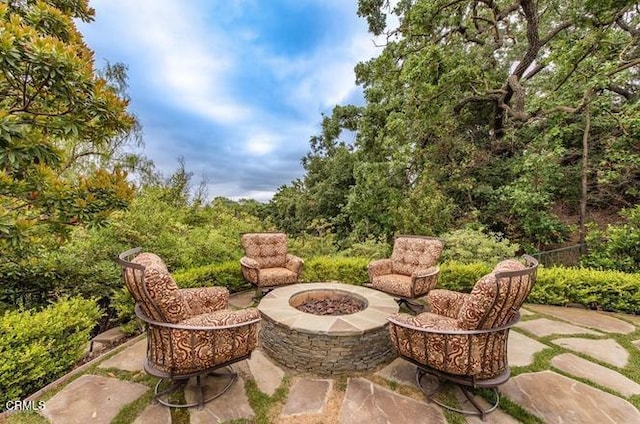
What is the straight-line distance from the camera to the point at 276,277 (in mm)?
4453

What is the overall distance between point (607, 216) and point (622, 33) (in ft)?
14.4

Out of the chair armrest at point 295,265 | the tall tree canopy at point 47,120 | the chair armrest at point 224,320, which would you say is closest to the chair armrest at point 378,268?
the chair armrest at point 295,265

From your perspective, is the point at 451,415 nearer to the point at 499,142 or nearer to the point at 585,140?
the point at 585,140

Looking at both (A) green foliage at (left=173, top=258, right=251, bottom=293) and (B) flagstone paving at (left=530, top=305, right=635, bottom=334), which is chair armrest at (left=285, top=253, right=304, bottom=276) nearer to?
(A) green foliage at (left=173, top=258, right=251, bottom=293)

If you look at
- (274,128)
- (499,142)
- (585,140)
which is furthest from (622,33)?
(274,128)

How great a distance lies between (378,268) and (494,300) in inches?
102

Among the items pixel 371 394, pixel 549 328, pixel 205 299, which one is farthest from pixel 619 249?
pixel 205 299

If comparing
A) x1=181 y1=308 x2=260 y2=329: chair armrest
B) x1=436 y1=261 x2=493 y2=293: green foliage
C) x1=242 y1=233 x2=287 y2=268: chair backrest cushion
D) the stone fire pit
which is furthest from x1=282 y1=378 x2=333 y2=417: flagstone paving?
x1=436 y1=261 x2=493 y2=293: green foliage

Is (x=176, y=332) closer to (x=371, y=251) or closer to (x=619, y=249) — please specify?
(x=371, y=251)

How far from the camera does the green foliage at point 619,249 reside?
197 inches

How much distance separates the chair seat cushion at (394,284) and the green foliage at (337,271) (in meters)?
0.85

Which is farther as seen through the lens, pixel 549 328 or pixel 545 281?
pixel 545 281

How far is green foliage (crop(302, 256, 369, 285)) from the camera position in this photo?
5242mm

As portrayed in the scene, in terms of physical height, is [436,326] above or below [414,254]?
below
